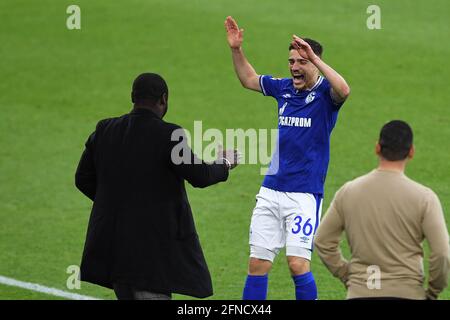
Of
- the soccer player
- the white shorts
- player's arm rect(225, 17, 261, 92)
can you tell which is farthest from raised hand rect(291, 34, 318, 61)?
the white shorts

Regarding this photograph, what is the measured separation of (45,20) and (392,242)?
48.5 ft

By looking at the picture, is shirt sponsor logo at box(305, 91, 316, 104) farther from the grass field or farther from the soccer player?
the grass field

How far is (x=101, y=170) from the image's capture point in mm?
7266

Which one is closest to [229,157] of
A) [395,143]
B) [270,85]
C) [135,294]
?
[135,294]

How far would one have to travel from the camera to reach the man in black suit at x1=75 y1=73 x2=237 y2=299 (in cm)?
709

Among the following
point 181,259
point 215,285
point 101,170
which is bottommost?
point 215,285

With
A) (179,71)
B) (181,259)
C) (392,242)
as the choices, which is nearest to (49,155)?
(179,71)

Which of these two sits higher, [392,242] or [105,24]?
[105,24]

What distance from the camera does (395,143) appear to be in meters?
6.32

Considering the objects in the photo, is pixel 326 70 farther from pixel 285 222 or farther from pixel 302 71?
pixel 285 222

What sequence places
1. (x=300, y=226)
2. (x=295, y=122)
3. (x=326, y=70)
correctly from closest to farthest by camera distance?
(x=326, y=70)
(x=300, y=226)
(x=295, y=122)

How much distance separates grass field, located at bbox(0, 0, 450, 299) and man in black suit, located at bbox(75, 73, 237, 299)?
9.77 ft

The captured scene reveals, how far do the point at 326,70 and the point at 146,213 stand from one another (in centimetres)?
197
